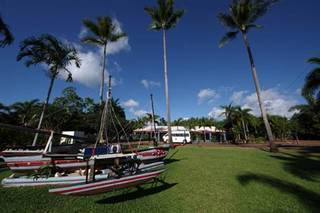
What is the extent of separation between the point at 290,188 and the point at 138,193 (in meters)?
5.09

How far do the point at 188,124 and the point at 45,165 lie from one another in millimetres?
50582

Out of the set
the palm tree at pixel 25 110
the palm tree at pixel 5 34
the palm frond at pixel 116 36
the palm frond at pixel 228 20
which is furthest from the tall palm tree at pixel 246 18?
the palm tree at pixel 25 110

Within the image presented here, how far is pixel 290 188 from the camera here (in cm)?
604

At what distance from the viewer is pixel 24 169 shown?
25.0 feet

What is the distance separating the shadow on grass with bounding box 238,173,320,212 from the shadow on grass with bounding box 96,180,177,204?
9.59ft

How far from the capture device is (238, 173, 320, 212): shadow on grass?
4887mm

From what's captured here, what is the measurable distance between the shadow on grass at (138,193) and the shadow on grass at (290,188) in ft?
9.59

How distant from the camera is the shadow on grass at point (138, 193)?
553 centimetres

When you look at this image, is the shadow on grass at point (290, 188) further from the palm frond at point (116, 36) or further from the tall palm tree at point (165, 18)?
the palm frond at point (116, 36)

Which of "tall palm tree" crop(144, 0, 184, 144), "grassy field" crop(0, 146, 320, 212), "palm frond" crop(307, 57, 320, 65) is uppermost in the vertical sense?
"tall palm tree" crop(144, 0, 184, 144)

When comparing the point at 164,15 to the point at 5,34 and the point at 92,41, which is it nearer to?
the point at 92,41

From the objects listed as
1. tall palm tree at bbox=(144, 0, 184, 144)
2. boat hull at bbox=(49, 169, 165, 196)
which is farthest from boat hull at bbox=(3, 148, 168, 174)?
tall palm tree at bbox=(144, 0, 184, 144)

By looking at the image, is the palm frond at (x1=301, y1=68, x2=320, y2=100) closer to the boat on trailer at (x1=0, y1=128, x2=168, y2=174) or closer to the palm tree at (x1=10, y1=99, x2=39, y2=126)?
the boat on trailer at (x1=0, y1=128, x2=168, y2=174)

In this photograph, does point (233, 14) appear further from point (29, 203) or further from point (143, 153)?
point (29, 203)
